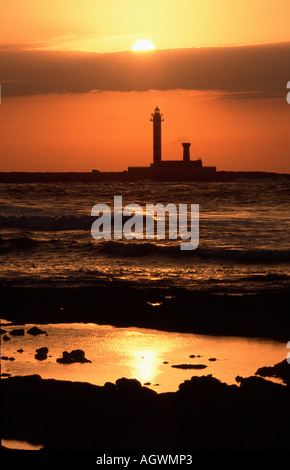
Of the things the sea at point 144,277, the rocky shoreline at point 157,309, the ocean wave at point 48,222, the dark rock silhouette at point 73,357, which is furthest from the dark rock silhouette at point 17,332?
the ocean wave at point 48,222

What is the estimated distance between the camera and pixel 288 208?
49469mm

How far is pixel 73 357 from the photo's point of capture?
10023 millimetres

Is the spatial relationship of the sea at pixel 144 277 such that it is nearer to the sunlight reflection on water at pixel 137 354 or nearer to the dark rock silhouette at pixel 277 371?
the sunlight reflection on water at pixel 137 354

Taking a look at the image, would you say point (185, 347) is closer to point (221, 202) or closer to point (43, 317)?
point (43, 317)

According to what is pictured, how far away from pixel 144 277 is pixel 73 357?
9.32 meters

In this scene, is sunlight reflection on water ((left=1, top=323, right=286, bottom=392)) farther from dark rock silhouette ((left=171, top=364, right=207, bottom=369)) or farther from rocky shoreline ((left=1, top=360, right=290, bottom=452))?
rocky shoreline ((left=1, top=360, right=290, bottom=452))

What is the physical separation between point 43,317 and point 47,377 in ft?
15.6

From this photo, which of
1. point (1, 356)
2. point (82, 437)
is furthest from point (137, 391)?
point (1, 356)

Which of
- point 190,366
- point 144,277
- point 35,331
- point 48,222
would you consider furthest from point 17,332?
point 48,222

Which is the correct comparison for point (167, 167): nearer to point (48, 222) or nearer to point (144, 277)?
point (48, 222)

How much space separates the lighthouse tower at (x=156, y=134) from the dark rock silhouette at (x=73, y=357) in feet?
352

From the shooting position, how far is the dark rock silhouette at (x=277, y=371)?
9117mm

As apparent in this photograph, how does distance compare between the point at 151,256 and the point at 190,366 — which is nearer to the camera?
the point at 190,366
